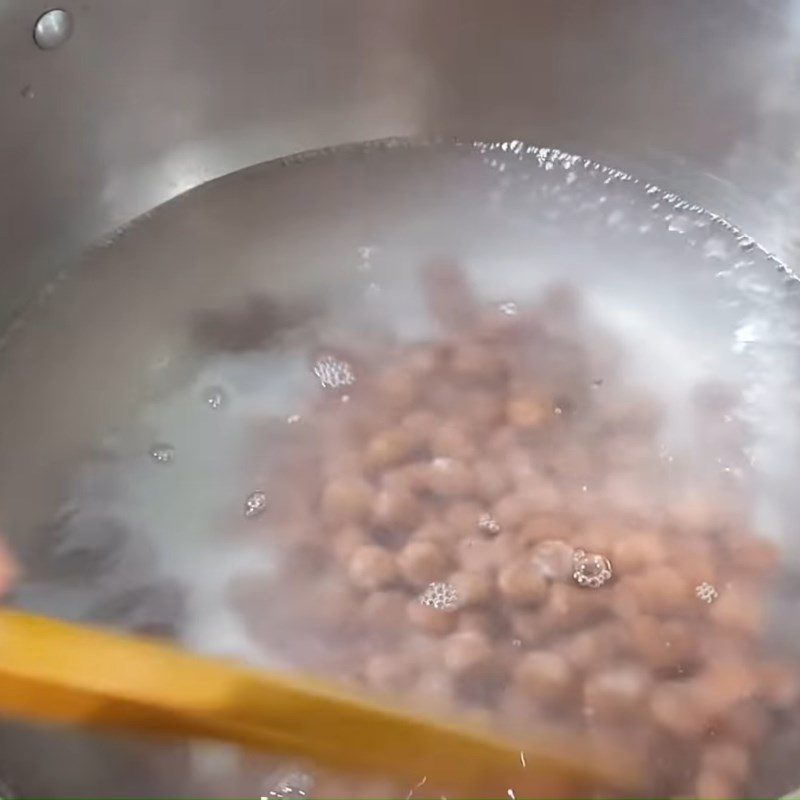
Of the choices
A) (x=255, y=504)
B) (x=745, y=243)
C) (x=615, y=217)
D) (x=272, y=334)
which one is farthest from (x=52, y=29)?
(x=745, y=243)

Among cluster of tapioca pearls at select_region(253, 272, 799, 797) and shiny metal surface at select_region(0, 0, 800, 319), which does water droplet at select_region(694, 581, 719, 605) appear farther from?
shiny metal surface at select_region(0, 0, 800, 319)

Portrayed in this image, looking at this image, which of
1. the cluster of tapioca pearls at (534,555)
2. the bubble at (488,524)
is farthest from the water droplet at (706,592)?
the bubble at (488,524)

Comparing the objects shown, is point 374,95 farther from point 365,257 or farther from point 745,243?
point 745,243

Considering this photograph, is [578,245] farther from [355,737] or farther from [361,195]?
[355,737]

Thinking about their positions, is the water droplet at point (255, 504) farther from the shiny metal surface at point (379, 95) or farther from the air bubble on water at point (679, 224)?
the air bubble on water at point (679, 224)

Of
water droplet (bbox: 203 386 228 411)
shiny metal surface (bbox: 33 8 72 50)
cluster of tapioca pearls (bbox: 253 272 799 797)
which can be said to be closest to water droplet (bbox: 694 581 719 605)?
cluster of tapioca pearls (bbox: 253 272 799 797)
